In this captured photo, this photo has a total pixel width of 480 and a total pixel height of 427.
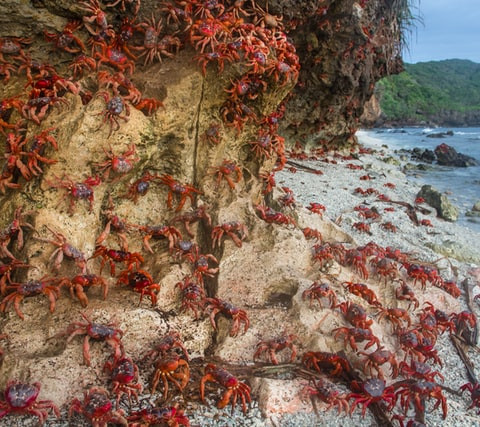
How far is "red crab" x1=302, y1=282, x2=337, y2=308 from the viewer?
4.55m

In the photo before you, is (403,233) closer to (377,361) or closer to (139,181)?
(377,361)

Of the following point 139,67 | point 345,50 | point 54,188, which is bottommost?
point 54,188

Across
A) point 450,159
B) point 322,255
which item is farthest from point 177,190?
point 450,159

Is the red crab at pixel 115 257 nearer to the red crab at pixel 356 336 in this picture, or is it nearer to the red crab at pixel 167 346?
the red crab at pixel 167 346

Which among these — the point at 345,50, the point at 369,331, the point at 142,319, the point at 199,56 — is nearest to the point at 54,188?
the point at 142,319

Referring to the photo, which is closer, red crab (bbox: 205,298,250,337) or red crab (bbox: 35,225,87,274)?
red crab (bbox: 35,225,87,274)

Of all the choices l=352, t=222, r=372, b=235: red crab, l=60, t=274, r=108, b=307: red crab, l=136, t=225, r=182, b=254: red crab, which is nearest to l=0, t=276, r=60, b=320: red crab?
l=60, t=274, r=108, b=307: red crab

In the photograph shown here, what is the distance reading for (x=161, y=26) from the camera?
494cm

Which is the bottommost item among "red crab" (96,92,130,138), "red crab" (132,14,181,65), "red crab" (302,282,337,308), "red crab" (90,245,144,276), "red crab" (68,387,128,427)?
"red crab" (68,387,128,427)

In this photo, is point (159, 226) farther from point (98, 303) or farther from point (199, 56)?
point (199, 56)

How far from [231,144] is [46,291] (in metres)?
2.80

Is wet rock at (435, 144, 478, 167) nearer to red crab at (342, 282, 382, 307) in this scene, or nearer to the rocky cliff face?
the rocky cliff face

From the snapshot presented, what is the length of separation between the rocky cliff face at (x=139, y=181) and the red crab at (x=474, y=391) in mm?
1748

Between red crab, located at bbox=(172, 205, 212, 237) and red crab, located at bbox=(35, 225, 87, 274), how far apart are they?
1.19 m
